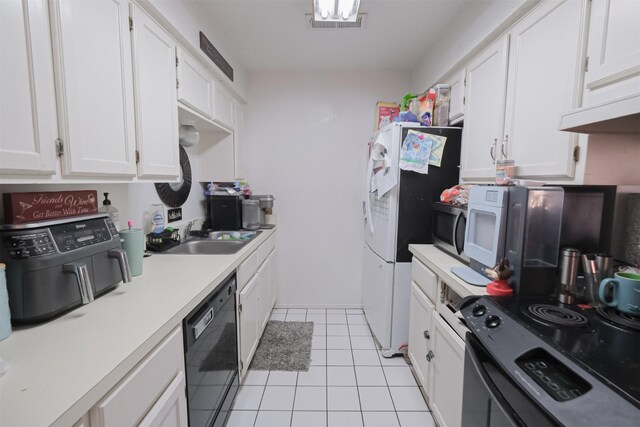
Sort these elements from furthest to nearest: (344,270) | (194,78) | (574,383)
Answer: (344,270) < (194,78) < (574,383)

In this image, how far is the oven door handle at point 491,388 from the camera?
715 millimetres

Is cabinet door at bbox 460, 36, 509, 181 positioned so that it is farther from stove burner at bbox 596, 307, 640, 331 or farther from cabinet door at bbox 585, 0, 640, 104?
stove burner at bbox 596, 307, 640, 331

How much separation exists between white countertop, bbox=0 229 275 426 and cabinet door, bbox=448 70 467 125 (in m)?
1.92

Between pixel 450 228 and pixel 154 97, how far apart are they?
71.2 inches

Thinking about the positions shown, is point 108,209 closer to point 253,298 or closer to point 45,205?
point 45,205

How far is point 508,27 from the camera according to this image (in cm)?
147

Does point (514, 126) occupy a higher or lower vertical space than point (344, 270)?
higher

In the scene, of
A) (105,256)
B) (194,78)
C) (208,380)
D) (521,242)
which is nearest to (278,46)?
(194,78)

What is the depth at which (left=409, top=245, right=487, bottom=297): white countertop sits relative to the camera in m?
1.19

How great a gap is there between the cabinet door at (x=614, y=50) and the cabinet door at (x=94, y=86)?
1.67m

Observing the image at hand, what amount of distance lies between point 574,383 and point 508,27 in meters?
1.65

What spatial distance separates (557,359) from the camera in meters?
0.69

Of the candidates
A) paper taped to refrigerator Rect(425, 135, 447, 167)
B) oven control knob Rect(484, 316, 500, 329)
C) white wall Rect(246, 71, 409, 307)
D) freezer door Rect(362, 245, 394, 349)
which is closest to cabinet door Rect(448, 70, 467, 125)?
paper taped to refrigerator Rect(425, 135, 447, 167)

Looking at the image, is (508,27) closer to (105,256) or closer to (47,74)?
(47,74)
